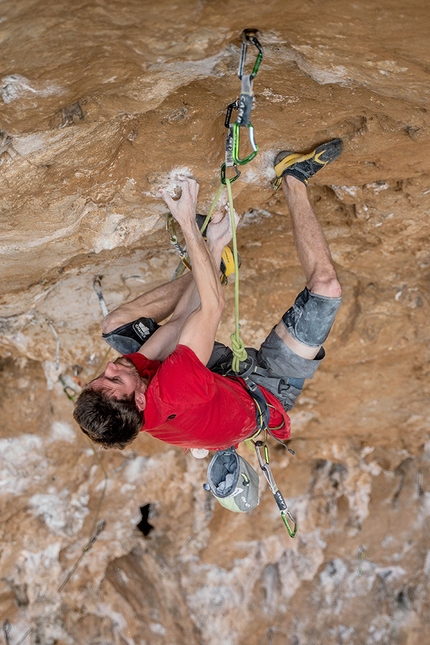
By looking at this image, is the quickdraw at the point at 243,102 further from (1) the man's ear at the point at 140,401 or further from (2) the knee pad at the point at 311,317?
(1) the man's ear at the point at 140,401

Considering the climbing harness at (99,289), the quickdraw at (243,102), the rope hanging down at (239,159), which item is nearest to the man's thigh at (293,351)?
the rope hanging down at (239,159)

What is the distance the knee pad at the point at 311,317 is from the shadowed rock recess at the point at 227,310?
569mm

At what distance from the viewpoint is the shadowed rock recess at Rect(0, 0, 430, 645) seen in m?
1.59

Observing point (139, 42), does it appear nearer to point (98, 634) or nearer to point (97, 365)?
point (97, 365)

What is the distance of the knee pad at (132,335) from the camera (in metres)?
2.68

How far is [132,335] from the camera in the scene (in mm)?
2693

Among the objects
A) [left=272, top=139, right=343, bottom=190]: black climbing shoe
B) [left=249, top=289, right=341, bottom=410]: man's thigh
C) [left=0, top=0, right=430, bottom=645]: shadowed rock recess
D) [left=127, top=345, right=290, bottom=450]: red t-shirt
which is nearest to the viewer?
[left=0, top=0, right=430, bottom=645]: shadowed rock recess

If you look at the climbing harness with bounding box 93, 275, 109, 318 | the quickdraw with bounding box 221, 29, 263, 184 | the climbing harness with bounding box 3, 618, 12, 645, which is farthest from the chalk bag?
the climbing harness with bounding box 3, 618, 12, 645

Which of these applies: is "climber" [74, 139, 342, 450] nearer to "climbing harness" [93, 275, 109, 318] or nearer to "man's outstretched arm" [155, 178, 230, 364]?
"man's outstretched arm" [155, 178, 230, 364]

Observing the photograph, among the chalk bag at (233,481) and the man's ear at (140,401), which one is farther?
the chalk bag at (233,481)

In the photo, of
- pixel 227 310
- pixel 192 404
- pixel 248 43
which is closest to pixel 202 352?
pixel 192 404

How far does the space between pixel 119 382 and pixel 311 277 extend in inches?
33.9

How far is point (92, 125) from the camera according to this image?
1.89 meters

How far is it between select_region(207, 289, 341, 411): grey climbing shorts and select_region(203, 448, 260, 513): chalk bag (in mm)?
357
